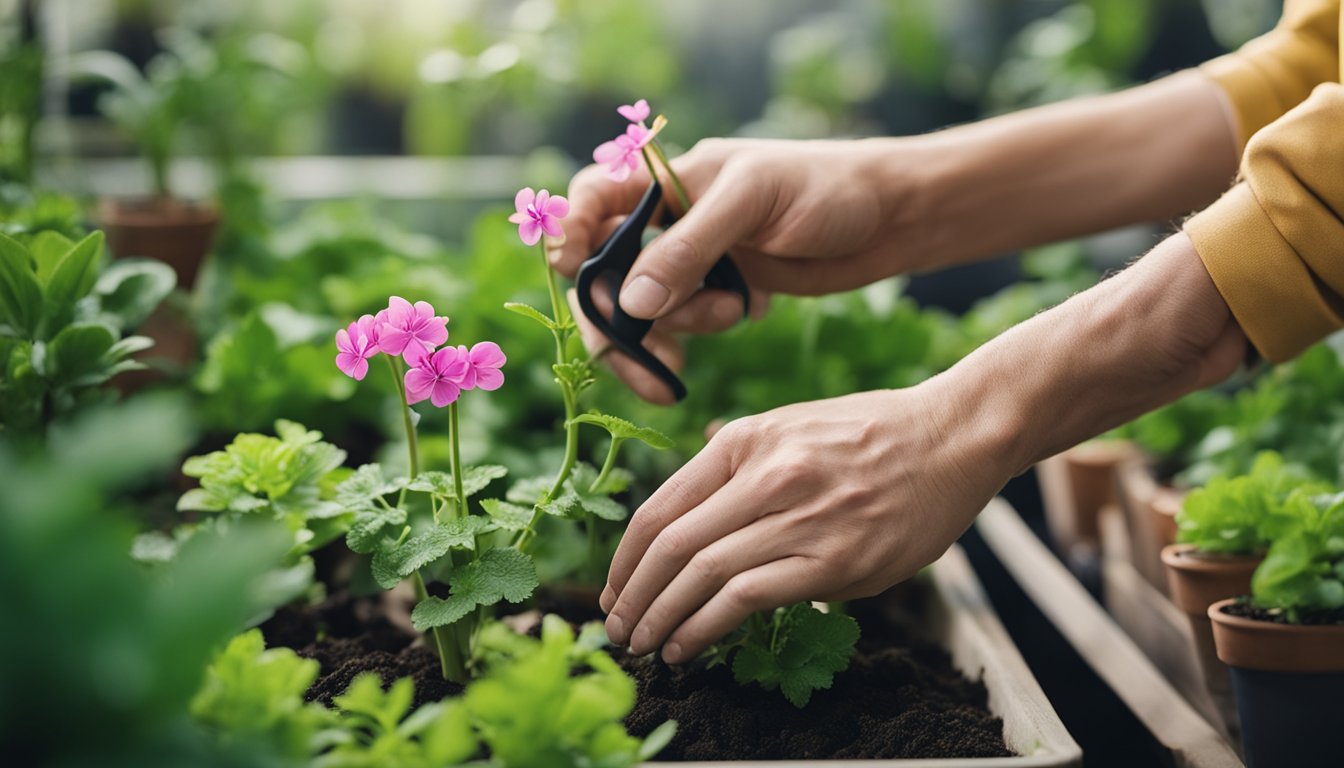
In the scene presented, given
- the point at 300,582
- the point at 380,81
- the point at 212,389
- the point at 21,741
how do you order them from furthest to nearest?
the point at 380,81, the point at 212,389, the point at 300,582, the point at 21,741

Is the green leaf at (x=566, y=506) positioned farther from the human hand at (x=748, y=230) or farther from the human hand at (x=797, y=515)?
the human hand at (x=748, y=230)

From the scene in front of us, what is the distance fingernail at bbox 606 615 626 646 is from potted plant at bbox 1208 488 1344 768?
431 millimetres

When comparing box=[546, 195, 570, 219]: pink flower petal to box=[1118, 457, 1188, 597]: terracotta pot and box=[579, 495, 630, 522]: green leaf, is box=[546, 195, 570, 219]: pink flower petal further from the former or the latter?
box=[1118, 457, 1188, 597]: terracotta pot

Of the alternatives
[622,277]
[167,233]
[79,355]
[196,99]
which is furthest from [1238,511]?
[196,99]

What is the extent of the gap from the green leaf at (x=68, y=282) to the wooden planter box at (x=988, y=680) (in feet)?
1.93

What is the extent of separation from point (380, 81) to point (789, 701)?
7.17ft

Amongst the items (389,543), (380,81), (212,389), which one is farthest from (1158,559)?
(380,81)

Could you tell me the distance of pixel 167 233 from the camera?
4.33ft

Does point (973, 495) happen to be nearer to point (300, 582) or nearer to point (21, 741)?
point (300, 582)

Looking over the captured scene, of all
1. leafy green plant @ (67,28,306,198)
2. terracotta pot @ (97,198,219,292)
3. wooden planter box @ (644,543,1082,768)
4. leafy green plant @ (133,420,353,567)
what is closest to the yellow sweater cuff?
wooden planter box @ (644,543,1082,768)

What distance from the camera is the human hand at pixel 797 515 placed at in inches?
29.3

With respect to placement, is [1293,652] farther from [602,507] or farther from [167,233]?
[167,233]

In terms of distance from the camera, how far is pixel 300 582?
0.72 metres

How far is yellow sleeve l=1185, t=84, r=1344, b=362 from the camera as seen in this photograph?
772 mm
